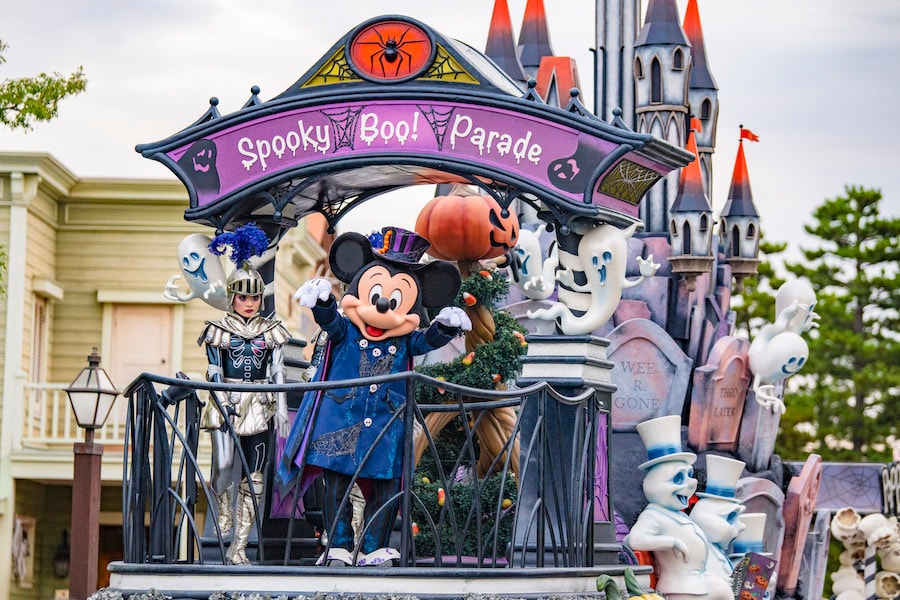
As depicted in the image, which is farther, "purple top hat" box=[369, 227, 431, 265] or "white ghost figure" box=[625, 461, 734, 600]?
"white ghost figure" box=[625, 461, 734, 600]

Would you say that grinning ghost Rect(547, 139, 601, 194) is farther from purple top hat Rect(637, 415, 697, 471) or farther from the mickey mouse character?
purple top hat Rect(637, 415, 697, 471)

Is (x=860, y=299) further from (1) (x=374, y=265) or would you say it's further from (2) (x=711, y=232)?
(1) (x=374, y=265)

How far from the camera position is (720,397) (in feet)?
51.3

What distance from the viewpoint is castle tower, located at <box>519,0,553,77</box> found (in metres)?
17.7

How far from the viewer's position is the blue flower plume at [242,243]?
30.1ft

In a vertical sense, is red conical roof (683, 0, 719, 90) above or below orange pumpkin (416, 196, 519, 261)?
above

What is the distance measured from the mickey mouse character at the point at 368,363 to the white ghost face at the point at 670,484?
5.92ft

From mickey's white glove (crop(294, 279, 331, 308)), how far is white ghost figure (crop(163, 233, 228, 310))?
116 cm

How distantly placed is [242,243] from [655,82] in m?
7.95

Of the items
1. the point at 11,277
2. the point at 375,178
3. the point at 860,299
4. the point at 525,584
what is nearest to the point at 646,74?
the point at 375,178

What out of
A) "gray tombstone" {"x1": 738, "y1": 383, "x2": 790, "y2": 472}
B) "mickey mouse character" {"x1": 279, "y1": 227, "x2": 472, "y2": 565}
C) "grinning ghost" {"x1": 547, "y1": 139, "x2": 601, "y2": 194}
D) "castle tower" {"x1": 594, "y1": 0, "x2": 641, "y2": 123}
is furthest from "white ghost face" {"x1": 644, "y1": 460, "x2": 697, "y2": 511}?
"castle tower" {"x1": 594, "y1": 0, "x2": 641, "y2": 123}

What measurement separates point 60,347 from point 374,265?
16.5 metres

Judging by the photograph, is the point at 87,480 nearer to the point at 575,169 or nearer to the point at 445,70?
the point at 445,70

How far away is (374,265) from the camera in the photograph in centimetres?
915
